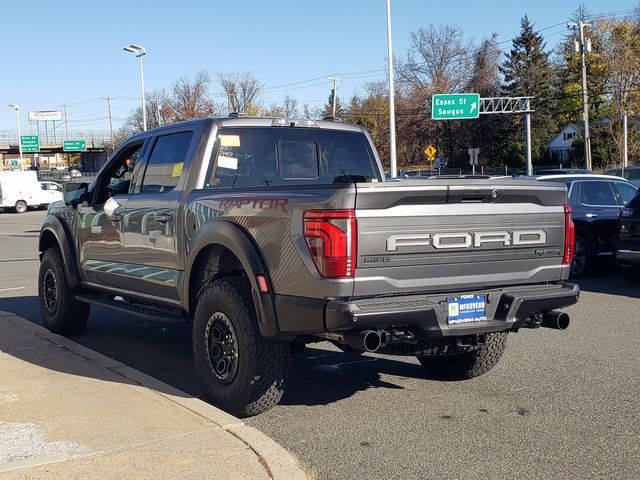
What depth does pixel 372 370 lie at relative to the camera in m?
6.84

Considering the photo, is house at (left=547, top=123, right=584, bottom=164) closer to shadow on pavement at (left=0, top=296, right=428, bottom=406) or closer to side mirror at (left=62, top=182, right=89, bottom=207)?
shadow on pavement at (left=0, top=296, right=428, bottom=406)

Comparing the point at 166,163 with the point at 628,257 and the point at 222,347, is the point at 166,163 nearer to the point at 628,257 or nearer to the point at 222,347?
the point at 222,347

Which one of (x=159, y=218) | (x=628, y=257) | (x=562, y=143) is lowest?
(x=628, y=257)

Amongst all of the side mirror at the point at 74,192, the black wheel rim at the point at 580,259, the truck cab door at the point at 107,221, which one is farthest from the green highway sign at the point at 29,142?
the truck cab door at the point at 107,221

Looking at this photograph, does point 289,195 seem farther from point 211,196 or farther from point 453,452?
point 453,452

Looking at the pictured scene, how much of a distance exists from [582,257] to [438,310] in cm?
895

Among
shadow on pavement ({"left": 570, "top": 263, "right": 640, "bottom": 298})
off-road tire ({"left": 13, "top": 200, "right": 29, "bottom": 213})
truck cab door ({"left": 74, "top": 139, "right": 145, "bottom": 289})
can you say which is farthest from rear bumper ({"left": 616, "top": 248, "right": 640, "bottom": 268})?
off-road tire ({"left": 13, "top": 200, "right": 29, "bottom": 213})

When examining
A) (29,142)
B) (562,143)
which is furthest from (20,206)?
(562,143)

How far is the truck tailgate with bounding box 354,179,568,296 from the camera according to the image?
15.3 ft

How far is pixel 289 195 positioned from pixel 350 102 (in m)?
100

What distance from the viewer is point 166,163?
Result: 263 inches

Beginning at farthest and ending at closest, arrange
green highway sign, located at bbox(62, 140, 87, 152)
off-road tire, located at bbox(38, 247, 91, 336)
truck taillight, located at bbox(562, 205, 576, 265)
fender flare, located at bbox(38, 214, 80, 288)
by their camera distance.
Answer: green highway sign, located at bbox(62, 140, 87, 152)
off-road tire, located at bbox(38, 247, 91, 336)
fender flare, located at bbox(38, 214, 80, 288)
truck taillight, located at bbox(562, 205, 576, 265)

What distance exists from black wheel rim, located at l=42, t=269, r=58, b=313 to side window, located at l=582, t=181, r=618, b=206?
29.3ft

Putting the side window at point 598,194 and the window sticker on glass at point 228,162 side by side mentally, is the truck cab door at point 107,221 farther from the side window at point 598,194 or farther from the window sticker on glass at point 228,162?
the side window at point 598,194
